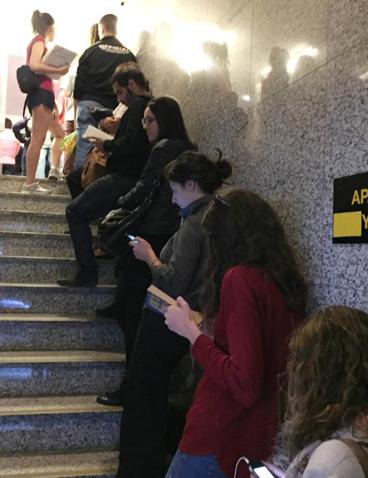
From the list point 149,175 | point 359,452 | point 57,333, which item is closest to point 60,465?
point 57,333

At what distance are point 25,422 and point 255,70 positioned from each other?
2095mm

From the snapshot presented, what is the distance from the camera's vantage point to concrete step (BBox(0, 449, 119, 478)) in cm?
244

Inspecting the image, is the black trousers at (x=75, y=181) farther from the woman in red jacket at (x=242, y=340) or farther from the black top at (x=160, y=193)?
the woman in red jacket at (x=242, y=340)

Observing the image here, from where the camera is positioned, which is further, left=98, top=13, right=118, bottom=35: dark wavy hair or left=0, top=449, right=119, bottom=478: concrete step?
left=98, top=13, right=118, bottom=35: dark wavy hair

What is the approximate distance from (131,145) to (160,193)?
0.50 metres

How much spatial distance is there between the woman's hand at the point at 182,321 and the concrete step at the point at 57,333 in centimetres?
166

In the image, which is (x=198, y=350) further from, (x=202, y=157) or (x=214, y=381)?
(x=202, y=157)

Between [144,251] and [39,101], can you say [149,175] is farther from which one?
[39,101]

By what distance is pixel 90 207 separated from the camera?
125 inches

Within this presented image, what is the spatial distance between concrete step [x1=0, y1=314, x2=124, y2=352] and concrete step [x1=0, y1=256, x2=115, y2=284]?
1.28 feet

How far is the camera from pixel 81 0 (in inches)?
283

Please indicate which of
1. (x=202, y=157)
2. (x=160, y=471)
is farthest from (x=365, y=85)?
(x=160, y=471)

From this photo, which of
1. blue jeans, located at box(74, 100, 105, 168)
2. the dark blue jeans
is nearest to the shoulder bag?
the dark blue jeans

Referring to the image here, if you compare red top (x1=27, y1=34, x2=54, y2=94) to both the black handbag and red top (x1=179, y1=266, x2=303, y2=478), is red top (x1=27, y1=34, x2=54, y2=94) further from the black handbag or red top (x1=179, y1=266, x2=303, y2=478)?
red top (x1=179, y1=266, x2=303, y2=478)
